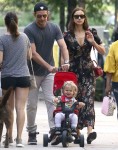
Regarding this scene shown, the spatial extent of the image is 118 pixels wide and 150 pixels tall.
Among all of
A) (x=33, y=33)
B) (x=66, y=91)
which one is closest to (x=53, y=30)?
(x=33, y=33)

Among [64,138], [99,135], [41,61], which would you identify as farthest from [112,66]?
[99,135]

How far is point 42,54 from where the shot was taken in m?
12.3

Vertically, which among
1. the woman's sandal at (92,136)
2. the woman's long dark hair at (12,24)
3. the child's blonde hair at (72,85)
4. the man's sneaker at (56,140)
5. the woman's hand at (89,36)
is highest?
the woman's long dark hair at (12,24)

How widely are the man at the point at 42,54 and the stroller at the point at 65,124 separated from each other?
13 centimetres

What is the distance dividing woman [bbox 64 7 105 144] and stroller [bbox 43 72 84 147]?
357mm

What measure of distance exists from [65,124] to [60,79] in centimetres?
79

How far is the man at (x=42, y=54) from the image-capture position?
12078mm

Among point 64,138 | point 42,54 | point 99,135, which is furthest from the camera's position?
point 99,135

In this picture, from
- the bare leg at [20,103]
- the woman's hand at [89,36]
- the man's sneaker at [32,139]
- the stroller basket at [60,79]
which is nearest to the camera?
the bare leg at [20,103]

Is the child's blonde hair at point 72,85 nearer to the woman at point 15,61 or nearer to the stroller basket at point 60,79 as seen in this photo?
the stroller basket at point 60,79

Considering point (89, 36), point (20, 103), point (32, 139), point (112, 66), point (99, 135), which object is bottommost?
point (99, 135)

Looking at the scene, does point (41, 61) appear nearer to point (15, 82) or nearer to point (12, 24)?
point (15, 82)

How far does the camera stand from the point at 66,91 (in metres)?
11.7

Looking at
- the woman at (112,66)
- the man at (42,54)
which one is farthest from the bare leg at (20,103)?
the woman at (112,66)
